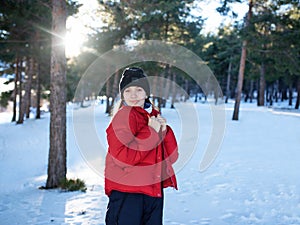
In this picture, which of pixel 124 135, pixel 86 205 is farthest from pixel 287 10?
pixel 124 135

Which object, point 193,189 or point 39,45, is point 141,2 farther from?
point 39,45

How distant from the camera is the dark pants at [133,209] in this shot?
2584mm

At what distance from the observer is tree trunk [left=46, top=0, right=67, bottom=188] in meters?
6.73

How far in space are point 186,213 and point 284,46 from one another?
1711 centimetres

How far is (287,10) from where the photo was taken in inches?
760

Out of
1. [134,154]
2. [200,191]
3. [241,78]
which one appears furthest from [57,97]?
[241,78]

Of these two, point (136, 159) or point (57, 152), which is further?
point (57, 152)

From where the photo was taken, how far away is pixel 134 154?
7.94ft

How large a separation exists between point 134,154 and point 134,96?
58 centimetres

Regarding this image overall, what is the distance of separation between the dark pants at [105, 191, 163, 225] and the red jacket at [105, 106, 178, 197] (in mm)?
71

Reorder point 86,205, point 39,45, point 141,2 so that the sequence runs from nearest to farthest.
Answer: point 86,205 < point 141,2 < point 39,45

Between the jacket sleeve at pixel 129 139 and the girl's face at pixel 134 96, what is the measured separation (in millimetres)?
152

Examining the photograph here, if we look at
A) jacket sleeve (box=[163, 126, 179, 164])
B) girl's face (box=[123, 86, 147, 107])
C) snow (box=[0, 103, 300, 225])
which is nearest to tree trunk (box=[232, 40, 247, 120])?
snow (box=[0, 103, 300, 225])

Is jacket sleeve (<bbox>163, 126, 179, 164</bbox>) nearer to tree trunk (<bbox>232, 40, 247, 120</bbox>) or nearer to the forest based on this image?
the forest
